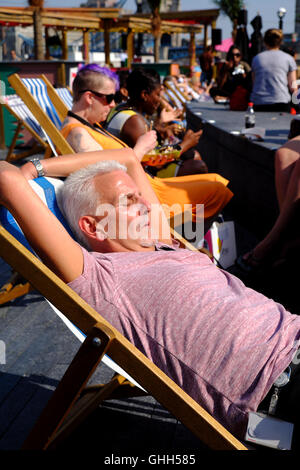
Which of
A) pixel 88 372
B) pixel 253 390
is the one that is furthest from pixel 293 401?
pixel 88 372

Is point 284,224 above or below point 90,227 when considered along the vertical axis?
below

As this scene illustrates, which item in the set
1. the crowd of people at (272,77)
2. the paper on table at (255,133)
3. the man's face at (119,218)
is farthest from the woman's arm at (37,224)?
the crowd of people at (272,77)

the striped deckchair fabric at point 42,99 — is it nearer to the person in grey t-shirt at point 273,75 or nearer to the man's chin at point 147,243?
the person in grey t-shirt at point 273,75

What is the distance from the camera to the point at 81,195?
2.02 meters

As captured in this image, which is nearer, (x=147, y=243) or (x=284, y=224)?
(x=147, y=243)

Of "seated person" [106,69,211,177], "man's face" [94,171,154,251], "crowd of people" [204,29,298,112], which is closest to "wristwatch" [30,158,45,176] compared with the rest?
"man's face" [94,171,154,251]

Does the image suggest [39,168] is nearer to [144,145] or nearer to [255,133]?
[144,145]

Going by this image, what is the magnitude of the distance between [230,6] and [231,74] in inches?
2205

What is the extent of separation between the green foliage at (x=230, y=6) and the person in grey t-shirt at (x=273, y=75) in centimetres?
5758

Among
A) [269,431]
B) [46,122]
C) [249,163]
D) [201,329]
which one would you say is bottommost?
[269,431]

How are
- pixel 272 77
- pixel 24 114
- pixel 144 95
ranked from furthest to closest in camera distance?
1. pixel 272 77
2. pixel 24 114
3. pixel 144 95

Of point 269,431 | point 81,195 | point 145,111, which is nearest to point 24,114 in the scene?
point 145,111
